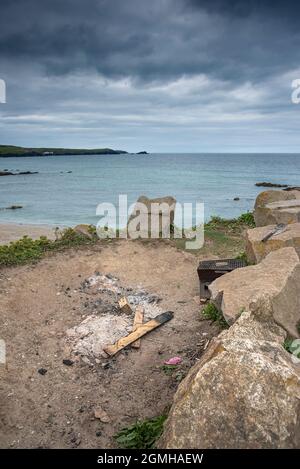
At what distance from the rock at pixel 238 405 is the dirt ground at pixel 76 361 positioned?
2.01 meters

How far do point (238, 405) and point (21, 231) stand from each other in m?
20.9

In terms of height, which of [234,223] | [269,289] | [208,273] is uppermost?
[234,223]

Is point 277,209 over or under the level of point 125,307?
over

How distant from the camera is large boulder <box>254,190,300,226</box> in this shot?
1293 centimetres

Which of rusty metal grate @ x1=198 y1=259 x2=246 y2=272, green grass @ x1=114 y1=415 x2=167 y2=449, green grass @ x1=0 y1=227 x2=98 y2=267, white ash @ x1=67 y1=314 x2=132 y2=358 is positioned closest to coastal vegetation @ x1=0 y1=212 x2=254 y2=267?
green grass @ x1=0 y1=227 x2=98 y2=267

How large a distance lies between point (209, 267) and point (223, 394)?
19.1 feet

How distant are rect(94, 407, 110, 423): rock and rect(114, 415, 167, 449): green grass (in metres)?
0.46

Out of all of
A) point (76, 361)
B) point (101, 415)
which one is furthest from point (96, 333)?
point (101, 415)

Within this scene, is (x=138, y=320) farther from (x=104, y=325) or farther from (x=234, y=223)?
(x=234, y=223)

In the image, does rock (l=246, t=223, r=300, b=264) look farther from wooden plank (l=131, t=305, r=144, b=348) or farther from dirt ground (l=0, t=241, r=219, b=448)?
wooden plank (l=131, t=305, r=144, b=348)

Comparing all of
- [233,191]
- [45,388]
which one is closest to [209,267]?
[45,388]

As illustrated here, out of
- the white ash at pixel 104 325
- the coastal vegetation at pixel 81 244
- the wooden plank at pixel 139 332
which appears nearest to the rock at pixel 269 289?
the wooden plank at pixel 139 332

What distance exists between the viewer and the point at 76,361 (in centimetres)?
833

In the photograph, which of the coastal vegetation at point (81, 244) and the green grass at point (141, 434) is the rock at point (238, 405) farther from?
the coastal vegetation at point (81, 244)
